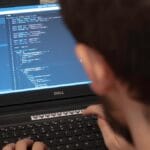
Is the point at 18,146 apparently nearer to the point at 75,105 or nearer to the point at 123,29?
the point at 75,105

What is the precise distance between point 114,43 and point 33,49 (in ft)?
2.12

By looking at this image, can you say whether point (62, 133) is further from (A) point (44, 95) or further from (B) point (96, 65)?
(B) point (96, 65)

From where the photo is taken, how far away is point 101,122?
0.84 metres

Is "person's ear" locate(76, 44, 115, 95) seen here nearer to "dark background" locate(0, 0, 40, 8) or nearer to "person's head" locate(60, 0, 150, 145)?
"person's head" locate(60, 0, 150, 145)

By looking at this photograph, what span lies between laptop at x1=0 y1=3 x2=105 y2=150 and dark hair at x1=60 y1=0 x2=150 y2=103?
0.55m

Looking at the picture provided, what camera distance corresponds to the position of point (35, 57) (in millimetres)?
1145

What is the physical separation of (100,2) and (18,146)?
1.51 feet

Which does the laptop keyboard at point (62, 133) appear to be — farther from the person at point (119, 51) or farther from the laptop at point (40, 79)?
the person at point (119, 51)

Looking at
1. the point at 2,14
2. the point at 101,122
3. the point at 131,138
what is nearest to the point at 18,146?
the point at 101,122

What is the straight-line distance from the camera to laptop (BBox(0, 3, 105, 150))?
3.64 feet

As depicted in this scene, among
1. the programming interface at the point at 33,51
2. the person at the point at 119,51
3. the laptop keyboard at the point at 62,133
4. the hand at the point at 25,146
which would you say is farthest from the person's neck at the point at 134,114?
the programming interface at the point at 33,51

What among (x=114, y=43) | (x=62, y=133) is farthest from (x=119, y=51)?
(x=62, y=133)

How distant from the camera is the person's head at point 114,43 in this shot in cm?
49

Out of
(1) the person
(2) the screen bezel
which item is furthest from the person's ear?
(2) the screen bezel
